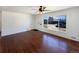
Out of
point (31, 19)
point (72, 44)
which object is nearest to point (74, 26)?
point (72, 44)

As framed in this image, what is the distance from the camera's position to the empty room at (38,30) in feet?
6.36

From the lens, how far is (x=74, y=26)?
3094 millimetres

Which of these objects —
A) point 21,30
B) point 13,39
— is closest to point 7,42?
point 13,39

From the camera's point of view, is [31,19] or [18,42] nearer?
[31,19]

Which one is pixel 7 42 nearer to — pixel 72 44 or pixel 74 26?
pixel 72 44

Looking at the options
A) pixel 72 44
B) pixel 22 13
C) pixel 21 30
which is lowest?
pixel 72 44

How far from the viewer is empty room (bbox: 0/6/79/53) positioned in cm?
194

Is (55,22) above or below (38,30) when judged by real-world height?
above

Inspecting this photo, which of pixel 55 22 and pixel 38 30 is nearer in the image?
pixel 55 22

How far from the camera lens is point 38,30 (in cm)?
220
